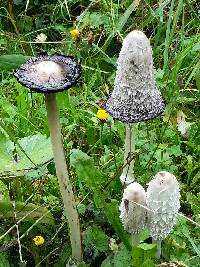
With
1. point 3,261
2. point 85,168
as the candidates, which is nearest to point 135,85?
point 85,168

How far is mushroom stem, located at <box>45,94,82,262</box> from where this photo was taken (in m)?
1.40

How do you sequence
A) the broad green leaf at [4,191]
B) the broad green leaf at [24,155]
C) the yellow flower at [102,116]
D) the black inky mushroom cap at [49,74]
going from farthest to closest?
the yellow flower at [102,116], the broad green leaf at [4,191], the broad green leaf at [24,155], the black inky mushroom cap at [49,74]

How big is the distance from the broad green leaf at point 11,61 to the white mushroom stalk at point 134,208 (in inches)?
17.2

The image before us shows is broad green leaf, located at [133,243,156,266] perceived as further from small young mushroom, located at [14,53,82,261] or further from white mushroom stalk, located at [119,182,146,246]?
small young mushroom, located at [14,53,82,261]

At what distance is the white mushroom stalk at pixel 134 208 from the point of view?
5.02ft

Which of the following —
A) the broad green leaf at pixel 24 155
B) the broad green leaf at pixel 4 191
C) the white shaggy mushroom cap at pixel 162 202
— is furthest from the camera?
the broad green leaf at pixel 4 191

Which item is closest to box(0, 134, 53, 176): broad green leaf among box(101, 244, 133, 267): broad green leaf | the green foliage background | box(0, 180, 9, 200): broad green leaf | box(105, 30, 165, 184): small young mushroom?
the green foliage background

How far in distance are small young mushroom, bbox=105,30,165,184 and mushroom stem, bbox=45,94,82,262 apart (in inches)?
12.3

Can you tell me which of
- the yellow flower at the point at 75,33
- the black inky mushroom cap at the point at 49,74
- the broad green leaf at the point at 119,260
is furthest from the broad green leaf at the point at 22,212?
the yellow flower at the point at 75,33

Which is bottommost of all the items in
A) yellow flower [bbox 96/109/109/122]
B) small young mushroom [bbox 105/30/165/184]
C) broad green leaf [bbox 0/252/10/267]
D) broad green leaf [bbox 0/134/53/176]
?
broad green leaf [bbox 0/252/10/267]

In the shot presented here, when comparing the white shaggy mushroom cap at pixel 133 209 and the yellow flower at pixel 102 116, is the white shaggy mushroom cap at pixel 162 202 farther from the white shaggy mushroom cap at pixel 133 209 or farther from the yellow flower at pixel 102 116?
the yellow flower at pixel 102 116

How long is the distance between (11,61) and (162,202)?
0.52 meters

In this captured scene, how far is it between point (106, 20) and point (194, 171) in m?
1.03

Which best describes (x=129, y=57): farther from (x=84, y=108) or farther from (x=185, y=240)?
(x=84, y=108)
